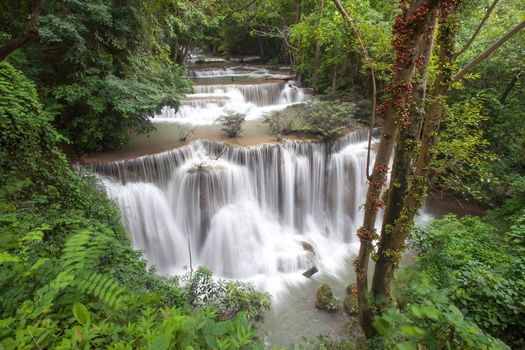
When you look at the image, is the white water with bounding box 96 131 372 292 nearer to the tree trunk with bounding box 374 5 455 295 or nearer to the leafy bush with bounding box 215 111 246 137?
the leafy bush with bounding box 215 111 246 137

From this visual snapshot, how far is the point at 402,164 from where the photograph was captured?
3945 mm

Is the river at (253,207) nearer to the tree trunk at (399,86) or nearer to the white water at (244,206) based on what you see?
the white water at (244,206)

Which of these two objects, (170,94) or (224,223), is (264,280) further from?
(170,94)

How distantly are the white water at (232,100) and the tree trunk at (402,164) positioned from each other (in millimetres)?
8203

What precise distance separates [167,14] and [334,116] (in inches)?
257

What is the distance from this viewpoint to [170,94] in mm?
8086

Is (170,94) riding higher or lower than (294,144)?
higher

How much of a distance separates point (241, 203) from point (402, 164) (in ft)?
20.2

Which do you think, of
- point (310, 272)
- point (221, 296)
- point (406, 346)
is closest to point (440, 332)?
point (406, 346)

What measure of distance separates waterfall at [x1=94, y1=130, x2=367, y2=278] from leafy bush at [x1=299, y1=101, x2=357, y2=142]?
1.90ft

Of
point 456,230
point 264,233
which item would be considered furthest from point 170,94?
point 456,230

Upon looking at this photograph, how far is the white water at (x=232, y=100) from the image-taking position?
12.5 m

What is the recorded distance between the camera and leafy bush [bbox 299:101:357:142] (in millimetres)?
10766


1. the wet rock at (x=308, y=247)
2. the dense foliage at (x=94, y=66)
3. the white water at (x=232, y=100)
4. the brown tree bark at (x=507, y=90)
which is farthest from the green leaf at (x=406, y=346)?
the brown tree bark at (x=507, y=90)
